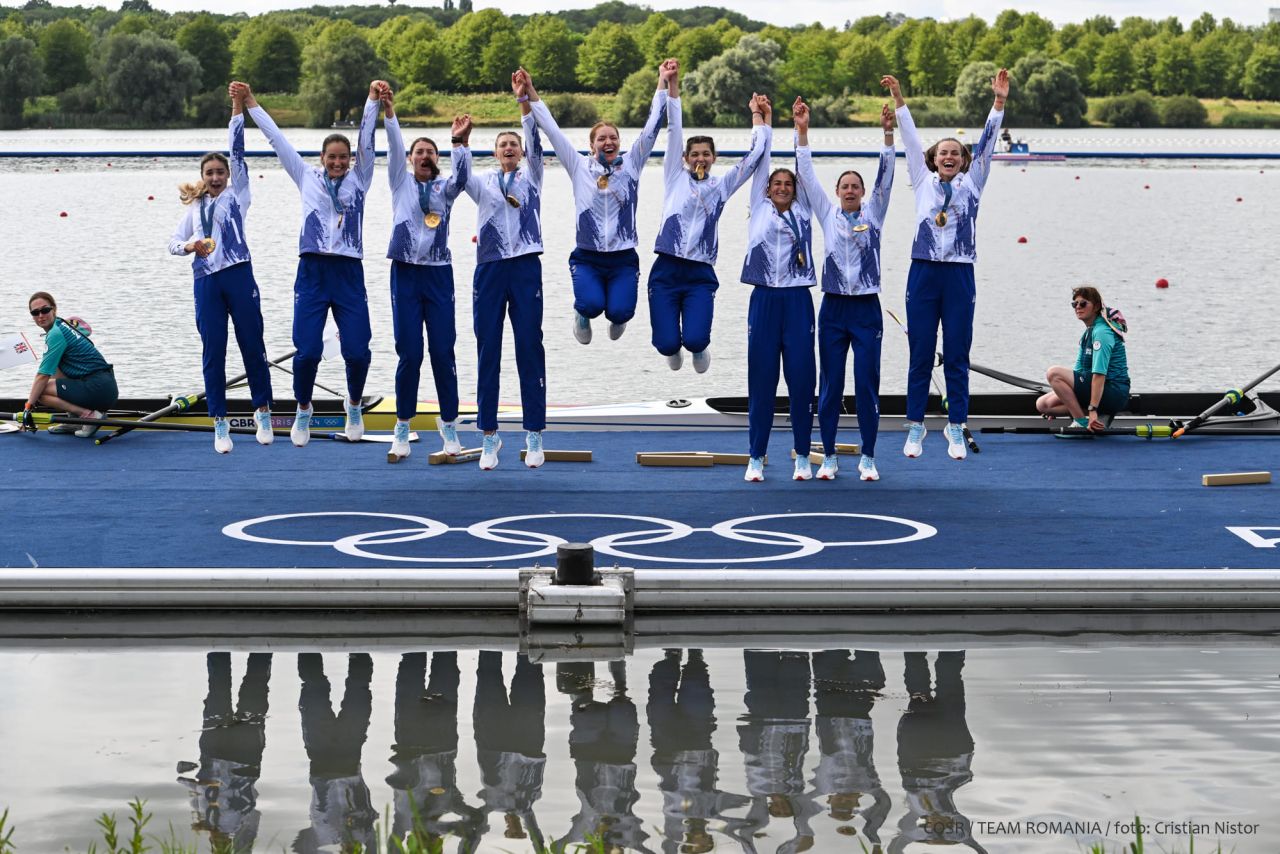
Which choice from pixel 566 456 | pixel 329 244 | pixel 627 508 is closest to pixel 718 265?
pixel 566 456

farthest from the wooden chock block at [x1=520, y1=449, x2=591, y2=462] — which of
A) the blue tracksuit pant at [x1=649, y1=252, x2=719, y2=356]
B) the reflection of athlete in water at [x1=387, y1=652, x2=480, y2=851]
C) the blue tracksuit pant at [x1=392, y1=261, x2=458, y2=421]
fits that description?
the reflection of athlete in water at [x1=387, y1=652, x2=480, y2=851]

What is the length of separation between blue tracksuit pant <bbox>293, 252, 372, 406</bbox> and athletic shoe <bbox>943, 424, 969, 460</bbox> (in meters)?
3.96

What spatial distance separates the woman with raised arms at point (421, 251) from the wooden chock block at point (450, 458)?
0.44 metres

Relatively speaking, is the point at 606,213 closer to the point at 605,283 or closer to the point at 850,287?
the point at 605,283

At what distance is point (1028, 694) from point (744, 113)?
71.9 meters

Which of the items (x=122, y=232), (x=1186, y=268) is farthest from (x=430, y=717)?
(x=122, y=232)

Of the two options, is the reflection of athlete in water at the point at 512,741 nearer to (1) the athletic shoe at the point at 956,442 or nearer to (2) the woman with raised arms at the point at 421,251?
(2) the woman with raised arms at the point at 421,251

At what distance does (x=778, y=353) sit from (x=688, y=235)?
3.33ft

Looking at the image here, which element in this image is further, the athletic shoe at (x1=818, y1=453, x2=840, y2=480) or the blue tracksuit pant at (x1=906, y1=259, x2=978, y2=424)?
the athletic shoe at (x1=818, y1=453, x2=840, y2=480)

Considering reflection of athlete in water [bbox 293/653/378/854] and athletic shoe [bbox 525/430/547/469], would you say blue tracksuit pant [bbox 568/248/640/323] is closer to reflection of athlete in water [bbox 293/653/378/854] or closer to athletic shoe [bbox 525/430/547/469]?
athletic shoe [bbox 525/430/547/469]

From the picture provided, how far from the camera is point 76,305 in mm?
38031

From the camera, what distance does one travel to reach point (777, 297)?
11703 mm

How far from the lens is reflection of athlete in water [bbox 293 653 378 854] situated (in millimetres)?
6609

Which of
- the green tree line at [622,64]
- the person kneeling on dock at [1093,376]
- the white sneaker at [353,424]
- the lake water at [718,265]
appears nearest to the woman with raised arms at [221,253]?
the white sneaker at [353,424]
